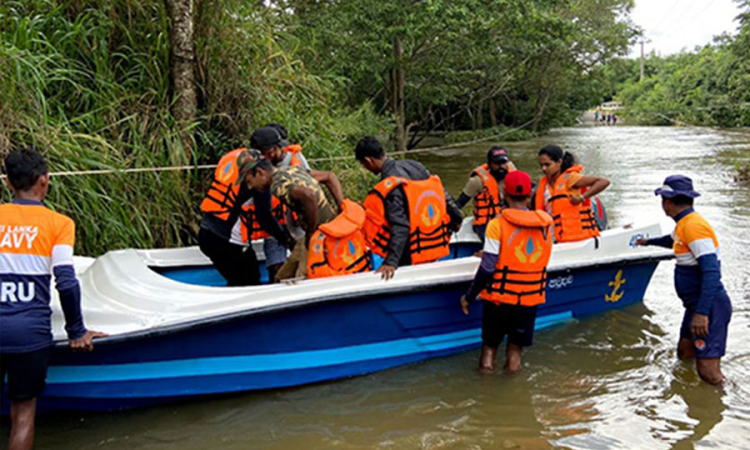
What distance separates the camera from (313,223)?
414cm

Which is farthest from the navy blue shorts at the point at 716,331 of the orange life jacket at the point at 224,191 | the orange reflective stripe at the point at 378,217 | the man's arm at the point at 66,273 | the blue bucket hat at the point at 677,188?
the man's arm at the point at 66,273

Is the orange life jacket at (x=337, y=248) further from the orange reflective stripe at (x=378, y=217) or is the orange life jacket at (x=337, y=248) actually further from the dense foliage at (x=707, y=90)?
the dense foliage at (x=707, y=90)

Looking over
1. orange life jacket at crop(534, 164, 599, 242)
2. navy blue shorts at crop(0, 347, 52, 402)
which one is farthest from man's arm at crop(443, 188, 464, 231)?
navy blue shorts at crop(0, 347, 52, 402)

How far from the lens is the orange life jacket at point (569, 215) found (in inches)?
210

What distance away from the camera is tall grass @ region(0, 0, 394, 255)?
500 centimetres

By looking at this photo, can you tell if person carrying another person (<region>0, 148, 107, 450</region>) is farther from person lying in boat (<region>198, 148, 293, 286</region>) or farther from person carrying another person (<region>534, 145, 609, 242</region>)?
person carrying another person (<region>534, 145, 609, 242</region>)

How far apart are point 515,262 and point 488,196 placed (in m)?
1.70

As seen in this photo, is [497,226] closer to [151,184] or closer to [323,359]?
[323,359]

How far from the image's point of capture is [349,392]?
4.17m

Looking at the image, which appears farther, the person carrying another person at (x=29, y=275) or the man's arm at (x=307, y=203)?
the man's arm at (x=307, y=203)

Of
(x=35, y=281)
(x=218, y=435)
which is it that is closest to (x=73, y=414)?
(x=218, y=435)

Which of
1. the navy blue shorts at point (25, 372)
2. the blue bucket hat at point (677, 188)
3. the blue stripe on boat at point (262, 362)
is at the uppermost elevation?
the blue bucket hat at point (677, 188)

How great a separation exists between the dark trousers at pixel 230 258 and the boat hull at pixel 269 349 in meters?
0.92

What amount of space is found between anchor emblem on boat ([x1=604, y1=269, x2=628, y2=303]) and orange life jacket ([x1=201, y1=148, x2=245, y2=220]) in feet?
10.1
